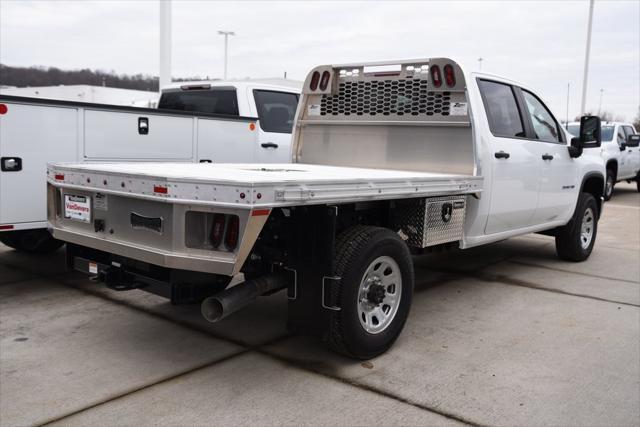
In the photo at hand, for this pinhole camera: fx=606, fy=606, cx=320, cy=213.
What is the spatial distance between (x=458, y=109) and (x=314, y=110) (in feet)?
5.19

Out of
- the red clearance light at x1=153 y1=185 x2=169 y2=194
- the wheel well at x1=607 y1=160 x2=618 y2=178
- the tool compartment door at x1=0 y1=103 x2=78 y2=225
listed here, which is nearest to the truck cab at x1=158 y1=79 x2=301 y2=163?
the tool compartment door at x1=0 y1=103 x2=78 y2=225

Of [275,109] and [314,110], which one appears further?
[275,109]

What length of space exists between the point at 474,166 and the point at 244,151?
296 cm

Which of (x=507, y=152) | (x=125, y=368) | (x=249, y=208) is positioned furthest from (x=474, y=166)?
(x=125, y=368)

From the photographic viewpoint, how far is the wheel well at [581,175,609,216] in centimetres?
767

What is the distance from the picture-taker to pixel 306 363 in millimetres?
4148

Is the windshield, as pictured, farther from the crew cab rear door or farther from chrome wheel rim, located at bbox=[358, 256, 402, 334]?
chrome wheel rim, located at bbox=[358, 256, 402, 334]

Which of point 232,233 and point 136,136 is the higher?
point 136,136

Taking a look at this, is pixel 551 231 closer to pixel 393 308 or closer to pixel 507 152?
pixel 507 152

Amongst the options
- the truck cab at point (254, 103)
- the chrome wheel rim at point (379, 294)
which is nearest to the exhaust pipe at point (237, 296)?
the chrome wheel rim at point (379, 294)

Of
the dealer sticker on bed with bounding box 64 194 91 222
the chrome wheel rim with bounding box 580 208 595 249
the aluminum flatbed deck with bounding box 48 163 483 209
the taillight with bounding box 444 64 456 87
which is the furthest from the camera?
the chrome wheel rim with bounding box 580 208 595 249

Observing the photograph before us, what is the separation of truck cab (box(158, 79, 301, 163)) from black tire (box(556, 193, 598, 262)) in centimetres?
362

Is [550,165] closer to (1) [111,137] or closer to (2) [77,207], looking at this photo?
(1) [111,137]

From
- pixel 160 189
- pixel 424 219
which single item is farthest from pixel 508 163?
pixel 160 189
